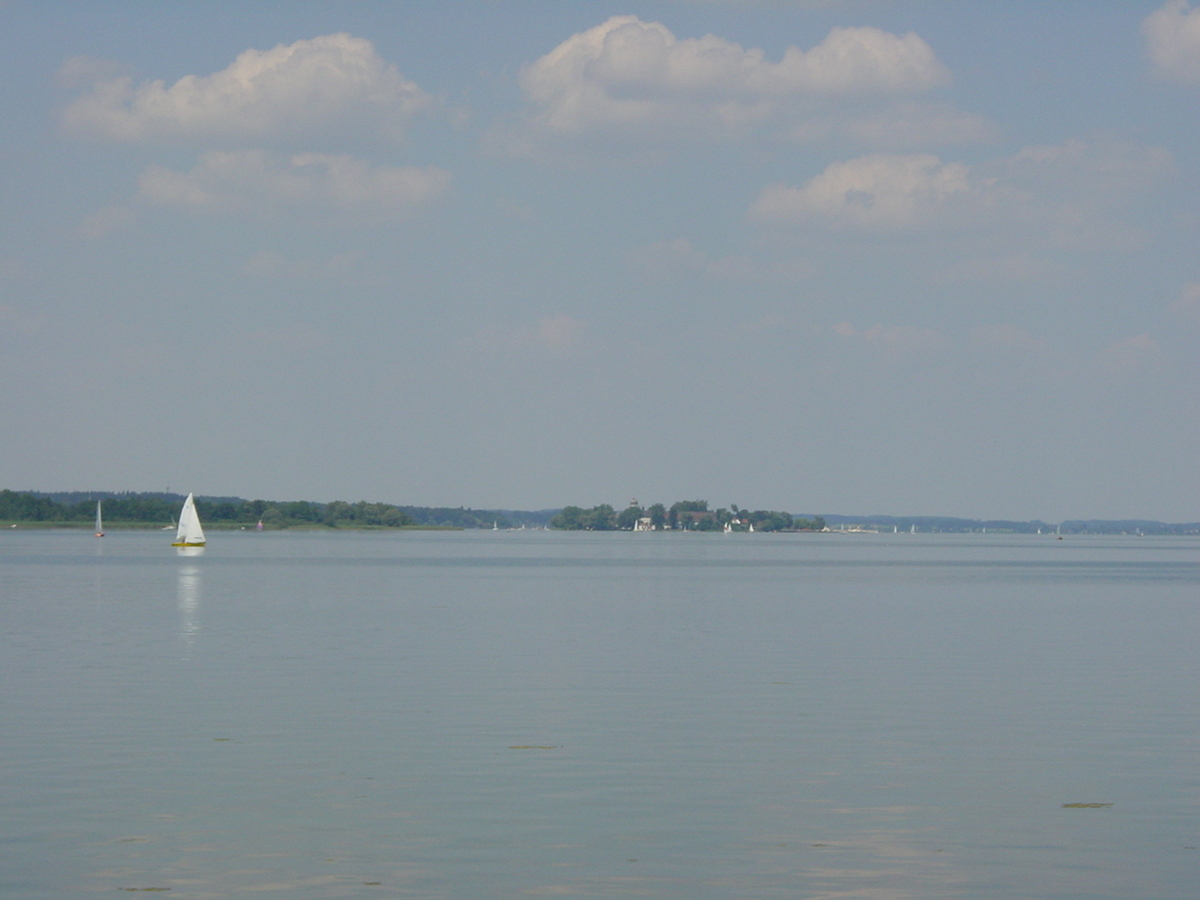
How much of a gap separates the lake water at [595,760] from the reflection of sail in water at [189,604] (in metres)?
1.12

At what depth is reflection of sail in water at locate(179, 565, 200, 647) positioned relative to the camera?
194 feet

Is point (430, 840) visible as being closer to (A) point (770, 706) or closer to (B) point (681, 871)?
(B) point (681, 871)

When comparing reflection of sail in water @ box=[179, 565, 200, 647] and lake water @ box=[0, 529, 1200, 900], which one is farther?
reflection of sail in water @ box=[179, 565, 200, 647]

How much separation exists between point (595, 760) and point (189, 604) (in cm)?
5456

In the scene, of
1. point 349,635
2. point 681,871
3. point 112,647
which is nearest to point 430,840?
point 681,871

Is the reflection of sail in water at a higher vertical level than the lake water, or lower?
lower

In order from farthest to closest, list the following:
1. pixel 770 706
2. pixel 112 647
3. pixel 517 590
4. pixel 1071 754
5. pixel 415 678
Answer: pixel 517 590 → pixel 112 647 → pixel 415 678 → pixel 770 706 → pixel 1071 754

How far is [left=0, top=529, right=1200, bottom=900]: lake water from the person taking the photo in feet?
63.8

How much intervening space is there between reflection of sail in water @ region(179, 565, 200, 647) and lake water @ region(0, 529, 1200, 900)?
112 cm

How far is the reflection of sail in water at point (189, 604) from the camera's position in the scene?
5925 cm

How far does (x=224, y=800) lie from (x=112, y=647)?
29841 millimetres

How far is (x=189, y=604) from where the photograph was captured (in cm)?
7900

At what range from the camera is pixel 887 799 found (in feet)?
80.5

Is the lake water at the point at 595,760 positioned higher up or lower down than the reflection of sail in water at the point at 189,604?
higher up
